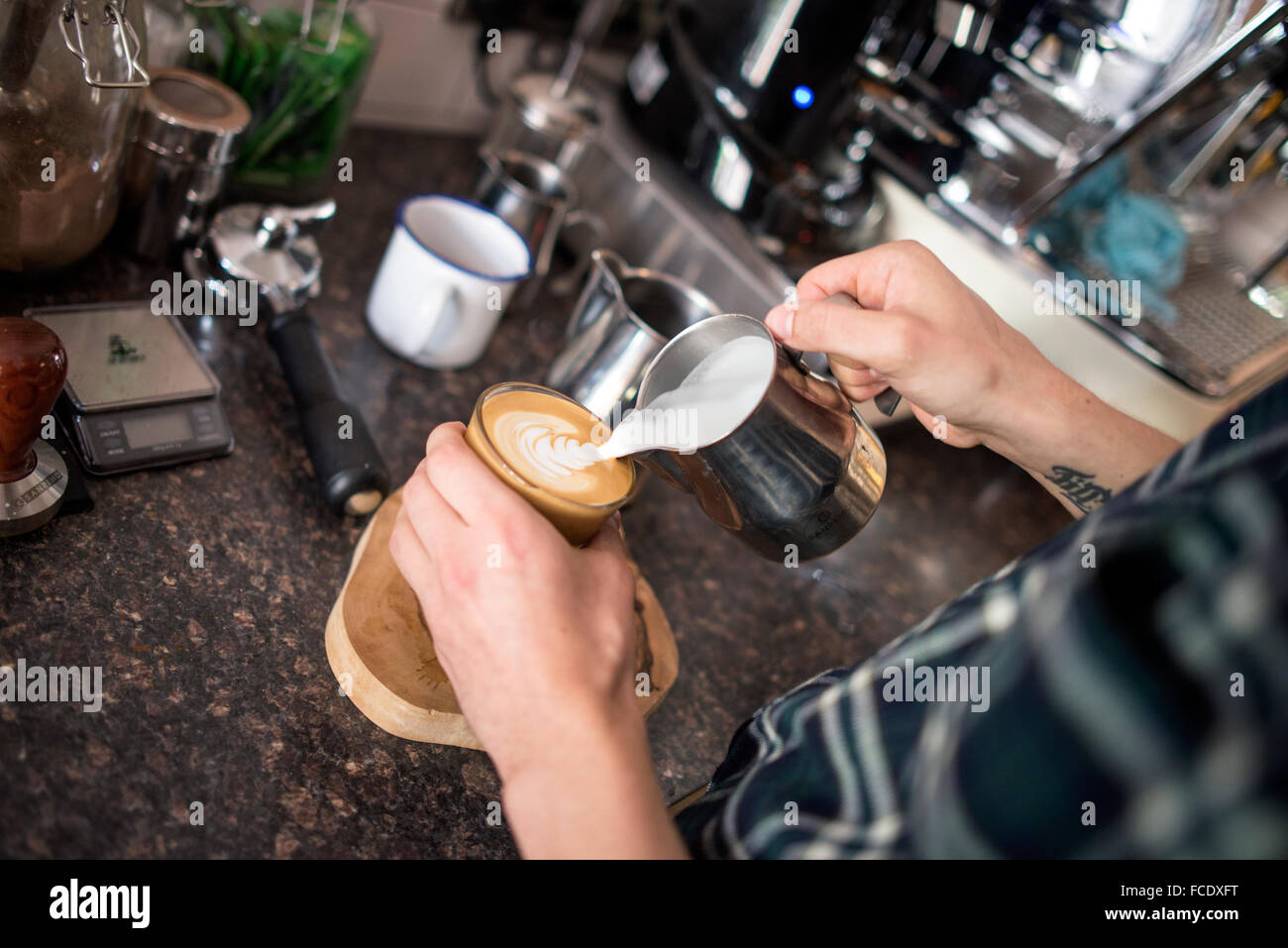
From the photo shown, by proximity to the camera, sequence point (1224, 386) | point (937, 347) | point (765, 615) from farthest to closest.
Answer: point (1224, 386) → point (765, 615) → point (937, 347)

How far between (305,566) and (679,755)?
0.37 meters

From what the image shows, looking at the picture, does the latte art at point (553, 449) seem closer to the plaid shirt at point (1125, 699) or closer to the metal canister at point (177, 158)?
the plaid shirt at point (1125, 699)

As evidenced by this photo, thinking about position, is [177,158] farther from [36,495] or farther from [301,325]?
[36,495]

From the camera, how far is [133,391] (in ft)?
2.66

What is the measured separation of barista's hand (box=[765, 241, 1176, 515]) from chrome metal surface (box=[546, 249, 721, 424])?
0.18m

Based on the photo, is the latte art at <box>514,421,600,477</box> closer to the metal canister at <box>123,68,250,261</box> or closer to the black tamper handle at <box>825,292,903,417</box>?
the black tamper handle at <box>825,292,903,417</box>

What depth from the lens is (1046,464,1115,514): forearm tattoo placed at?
85cm

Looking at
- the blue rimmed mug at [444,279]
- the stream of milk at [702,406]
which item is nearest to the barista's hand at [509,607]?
the stream of milk at [702,406]

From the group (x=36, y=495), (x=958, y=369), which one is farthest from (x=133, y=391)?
(x=958, y=369)

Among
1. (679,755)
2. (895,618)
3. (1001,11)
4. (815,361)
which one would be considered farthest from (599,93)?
(679,755)

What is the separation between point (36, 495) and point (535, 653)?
0.41 m
